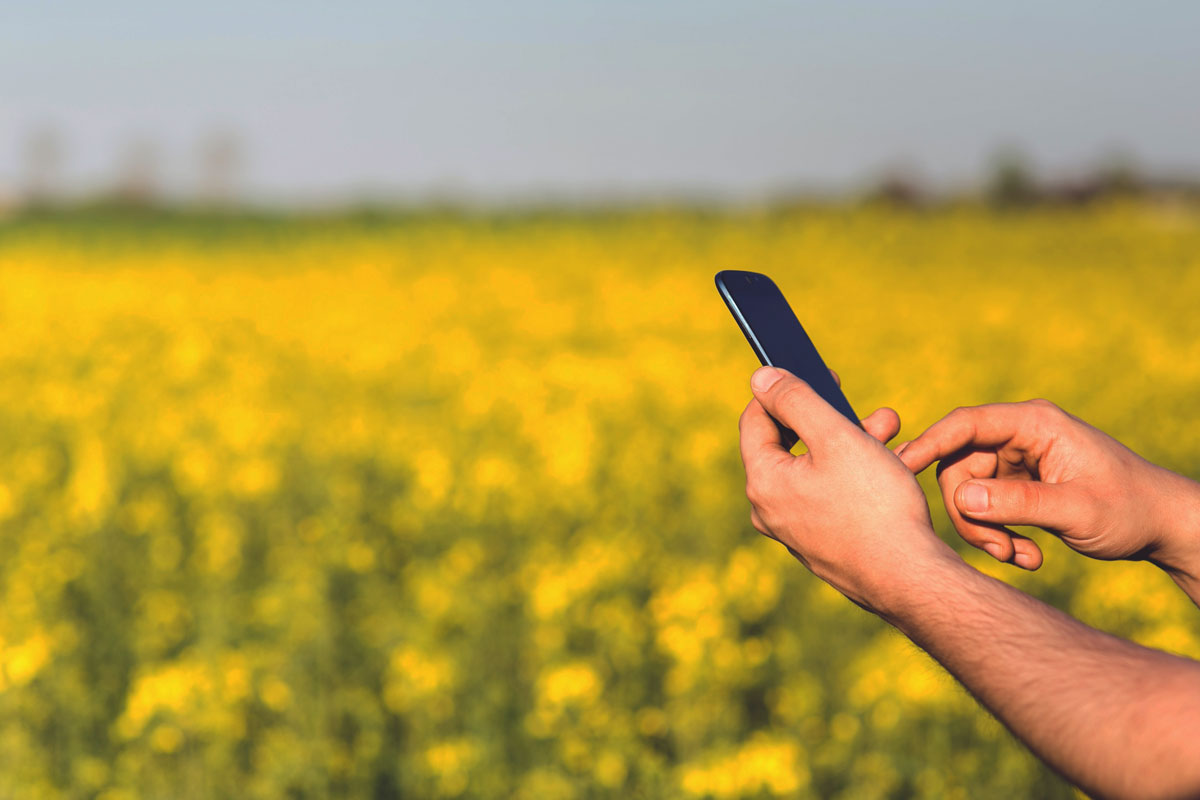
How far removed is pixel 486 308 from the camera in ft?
33.5

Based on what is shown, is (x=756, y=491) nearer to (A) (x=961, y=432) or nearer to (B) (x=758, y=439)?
(B) (x=758, y=439)

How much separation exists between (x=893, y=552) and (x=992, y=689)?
16 cm

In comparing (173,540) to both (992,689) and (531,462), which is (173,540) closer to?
(531,462)

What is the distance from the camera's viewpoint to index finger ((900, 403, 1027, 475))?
54.6 inches

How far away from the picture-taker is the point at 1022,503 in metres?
1.25

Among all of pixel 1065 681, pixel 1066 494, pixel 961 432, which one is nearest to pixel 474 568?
pixel 961 432

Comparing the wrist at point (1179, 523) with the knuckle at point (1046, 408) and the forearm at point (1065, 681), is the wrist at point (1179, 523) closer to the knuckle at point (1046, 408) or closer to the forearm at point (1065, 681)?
the knuckle at point (1046, 408)

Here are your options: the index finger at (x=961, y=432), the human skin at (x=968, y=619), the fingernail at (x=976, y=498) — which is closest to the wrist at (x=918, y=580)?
the human skin at (x=968, y=619)

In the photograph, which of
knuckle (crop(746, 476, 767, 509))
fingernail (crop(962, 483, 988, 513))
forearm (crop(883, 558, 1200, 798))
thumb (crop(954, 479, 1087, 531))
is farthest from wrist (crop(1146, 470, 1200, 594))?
knuckle (crop(746, 476, 767, 509))

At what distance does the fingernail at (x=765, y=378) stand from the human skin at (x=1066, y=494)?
0.23 metres

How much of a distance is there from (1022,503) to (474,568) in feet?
8.44

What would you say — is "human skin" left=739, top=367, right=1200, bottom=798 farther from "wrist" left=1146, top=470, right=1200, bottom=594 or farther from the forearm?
"wrist" left=1146, top=470, right=1200, bottom=594

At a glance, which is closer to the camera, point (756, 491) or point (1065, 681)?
point (1065, 681)

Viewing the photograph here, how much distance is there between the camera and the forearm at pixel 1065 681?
0.89 metres
